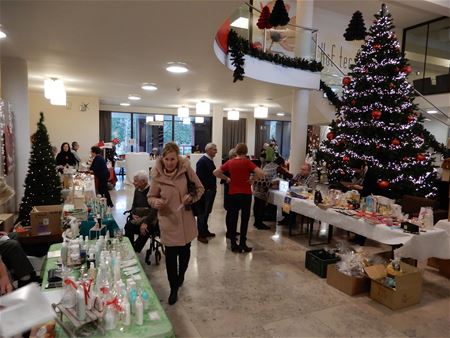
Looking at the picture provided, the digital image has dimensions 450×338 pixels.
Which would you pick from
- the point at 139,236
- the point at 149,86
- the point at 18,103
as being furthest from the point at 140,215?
the point at 149,86

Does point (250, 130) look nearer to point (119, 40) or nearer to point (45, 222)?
point (119, 40)

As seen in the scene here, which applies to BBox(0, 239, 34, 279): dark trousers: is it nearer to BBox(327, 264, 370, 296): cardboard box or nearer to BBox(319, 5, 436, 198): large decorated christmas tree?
BBox(327, 264, 370, 296): cardboard box

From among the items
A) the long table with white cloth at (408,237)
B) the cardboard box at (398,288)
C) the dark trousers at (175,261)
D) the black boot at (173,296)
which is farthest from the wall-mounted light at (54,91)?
the cardboard box at (398,288)

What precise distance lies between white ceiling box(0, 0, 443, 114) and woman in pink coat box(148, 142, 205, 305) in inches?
48.3

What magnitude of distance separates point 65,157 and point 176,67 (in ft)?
13.1

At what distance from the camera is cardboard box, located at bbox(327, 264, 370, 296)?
3211mm

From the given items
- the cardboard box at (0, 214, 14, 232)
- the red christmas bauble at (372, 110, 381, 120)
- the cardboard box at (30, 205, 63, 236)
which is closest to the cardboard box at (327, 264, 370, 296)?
the cardboard box at (30, 205, 63, 236)

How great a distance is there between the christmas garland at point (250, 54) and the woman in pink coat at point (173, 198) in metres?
2.43

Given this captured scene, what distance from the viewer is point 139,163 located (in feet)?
31.8

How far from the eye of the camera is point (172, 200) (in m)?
2.75

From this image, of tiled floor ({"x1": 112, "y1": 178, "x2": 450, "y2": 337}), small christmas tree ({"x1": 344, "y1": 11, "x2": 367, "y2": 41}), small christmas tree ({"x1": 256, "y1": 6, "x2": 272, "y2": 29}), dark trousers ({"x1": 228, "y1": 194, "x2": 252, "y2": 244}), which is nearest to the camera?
tiled floor ({"x1": 112, "y1": 178, "x2": 450, "y2": 337})

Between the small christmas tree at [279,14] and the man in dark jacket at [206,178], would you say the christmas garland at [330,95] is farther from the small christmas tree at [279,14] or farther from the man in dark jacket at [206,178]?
the man in dark jacket at [206,178]

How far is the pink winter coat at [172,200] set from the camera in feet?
9.04

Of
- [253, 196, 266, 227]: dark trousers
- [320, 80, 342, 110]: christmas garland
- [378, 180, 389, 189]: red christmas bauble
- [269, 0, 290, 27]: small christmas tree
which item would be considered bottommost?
[253, 196, 266, 227]: dark trousers
